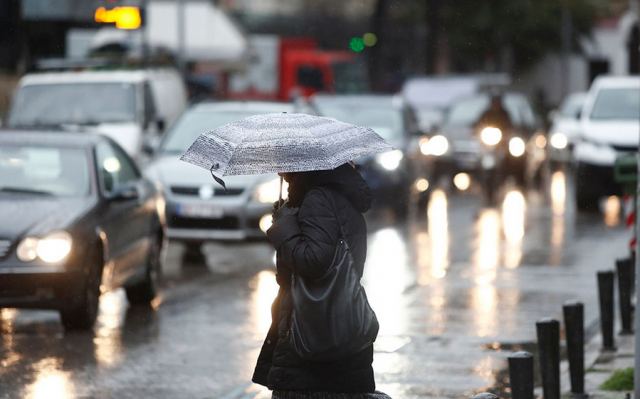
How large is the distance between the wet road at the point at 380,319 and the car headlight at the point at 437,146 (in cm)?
885

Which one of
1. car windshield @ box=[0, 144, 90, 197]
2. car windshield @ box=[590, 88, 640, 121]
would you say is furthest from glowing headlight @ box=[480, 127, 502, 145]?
car windshield @ box=[0, 144, 90, 197]

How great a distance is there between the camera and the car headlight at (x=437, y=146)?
30.2 m

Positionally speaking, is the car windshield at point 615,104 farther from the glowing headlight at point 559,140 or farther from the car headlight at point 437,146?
the glowing headlight at point 559,140

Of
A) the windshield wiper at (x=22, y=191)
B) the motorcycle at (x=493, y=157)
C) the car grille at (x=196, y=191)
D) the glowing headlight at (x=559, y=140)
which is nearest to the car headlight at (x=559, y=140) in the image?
the glowing headlight at (x=559, y=140)

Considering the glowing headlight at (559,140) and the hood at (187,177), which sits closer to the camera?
the hood at (187,177)

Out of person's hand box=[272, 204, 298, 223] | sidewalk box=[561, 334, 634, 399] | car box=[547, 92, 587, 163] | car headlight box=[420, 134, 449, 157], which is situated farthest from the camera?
car box=[547, 92, 587, 163]

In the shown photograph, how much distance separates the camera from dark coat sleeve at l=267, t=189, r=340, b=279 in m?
5.88

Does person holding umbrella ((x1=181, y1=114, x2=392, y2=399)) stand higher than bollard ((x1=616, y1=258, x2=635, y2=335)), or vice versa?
person holding umbrella ((x1=181, y1=114, x2=392, y2=399))

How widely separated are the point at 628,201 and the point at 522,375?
339 inches

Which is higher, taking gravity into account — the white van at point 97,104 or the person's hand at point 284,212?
the person's hand at point 284,212

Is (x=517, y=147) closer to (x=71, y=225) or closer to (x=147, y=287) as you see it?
(x=147, y=287)

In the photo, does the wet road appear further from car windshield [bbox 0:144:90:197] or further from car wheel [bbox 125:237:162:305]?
car windshield [bbox 0:144:90:197]

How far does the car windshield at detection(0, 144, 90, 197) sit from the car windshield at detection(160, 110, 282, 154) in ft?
18.5

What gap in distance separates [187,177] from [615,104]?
9.20 m
